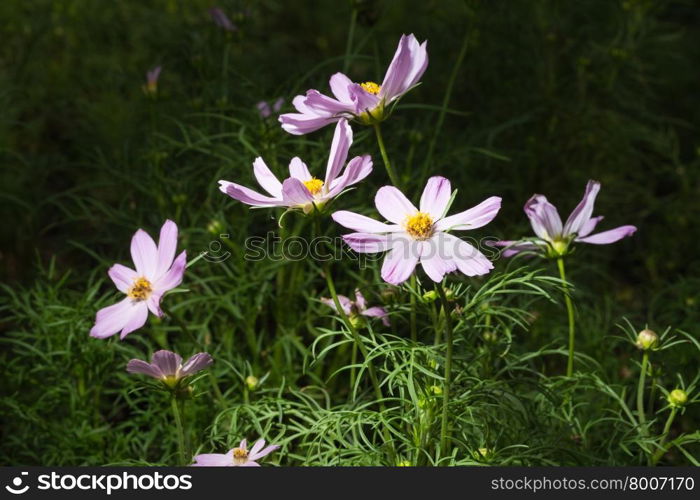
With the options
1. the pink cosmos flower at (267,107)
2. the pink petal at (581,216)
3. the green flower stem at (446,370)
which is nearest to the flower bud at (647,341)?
the pink petal at (581,216)

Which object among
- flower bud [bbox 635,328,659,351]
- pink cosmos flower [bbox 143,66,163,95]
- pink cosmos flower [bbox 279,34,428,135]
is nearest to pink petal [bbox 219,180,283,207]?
pink cosmos flower [bbox 279,34,428,135]

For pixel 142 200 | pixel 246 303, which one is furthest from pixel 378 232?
pixel 142 200

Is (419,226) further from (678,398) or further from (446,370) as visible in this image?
(678,398)

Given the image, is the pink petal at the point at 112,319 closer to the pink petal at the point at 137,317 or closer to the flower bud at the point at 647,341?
the pink petal at the point at 137,317

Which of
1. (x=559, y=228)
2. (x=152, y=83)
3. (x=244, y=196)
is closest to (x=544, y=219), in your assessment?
(x=559, y=228)

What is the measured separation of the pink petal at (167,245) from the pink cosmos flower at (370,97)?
7.2 inches

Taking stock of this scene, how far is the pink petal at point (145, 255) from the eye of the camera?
0.98 metres

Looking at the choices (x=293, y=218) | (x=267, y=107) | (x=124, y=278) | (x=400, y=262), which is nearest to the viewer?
(x=400, y=262)

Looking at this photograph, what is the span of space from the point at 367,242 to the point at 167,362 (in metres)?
0.27

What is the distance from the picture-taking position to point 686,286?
64.6 inches

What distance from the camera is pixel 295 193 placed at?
2.98 ft

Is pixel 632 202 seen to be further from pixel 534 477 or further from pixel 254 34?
pixel 534 477

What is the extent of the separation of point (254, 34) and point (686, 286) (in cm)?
134

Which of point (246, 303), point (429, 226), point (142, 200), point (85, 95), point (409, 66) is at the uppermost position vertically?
point (85, 95)
